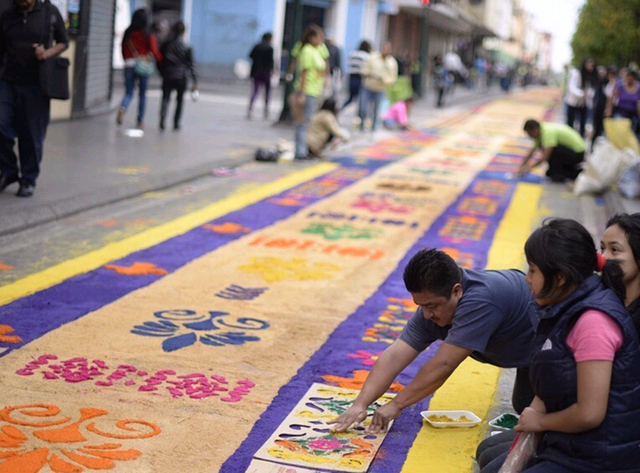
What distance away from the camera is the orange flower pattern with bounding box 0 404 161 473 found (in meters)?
3.88

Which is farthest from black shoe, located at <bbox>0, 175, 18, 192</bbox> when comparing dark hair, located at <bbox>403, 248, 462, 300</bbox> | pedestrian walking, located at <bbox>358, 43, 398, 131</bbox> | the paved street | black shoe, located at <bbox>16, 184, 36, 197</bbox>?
pedestrian walking, located at <bbox>358, 43, 398, 131</bbox>

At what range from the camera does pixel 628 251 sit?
13.1ft

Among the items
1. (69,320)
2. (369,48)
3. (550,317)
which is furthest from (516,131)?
(550,317)

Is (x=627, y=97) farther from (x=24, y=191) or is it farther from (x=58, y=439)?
(x=58, y=439)

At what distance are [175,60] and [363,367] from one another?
1130cm

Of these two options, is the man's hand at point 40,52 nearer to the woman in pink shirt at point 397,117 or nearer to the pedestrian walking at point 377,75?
the pedestrian walking at point 377,75

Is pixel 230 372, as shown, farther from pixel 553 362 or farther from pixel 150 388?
pixel 553 362

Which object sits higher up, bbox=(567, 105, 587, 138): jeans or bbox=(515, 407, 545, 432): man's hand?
bbox=(567, 105, 587, 138): jeans

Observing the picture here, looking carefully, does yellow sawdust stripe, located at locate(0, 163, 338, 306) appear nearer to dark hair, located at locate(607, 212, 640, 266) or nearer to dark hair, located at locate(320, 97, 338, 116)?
dark hair, located at locate(320, 97, 338, 116)

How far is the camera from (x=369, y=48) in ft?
72.3

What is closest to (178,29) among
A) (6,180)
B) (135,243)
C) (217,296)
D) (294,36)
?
(294,36)

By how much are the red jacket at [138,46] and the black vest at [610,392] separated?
12836mm

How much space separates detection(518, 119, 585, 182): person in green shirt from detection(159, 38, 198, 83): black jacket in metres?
5.23

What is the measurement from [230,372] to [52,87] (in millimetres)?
4427
